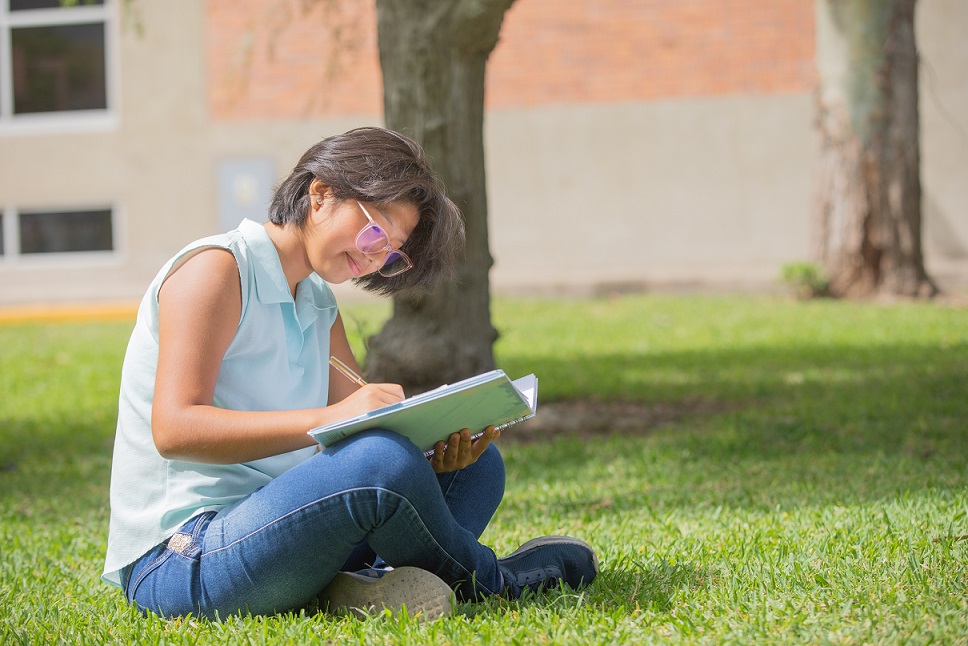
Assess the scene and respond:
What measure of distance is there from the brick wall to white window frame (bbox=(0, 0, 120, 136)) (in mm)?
1495

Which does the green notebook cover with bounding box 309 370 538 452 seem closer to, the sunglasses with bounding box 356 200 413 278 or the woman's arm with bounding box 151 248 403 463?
the woman's arm with bounding box 151 248 403 463

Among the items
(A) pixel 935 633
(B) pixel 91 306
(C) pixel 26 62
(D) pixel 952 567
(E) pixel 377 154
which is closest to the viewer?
(A) pixel 935 633

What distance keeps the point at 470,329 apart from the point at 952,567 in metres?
3.27

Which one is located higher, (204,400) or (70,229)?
(204,400)

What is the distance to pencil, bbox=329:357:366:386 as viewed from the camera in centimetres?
289

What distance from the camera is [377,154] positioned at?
2.59 metres

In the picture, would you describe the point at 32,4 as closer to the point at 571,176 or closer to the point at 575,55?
the point at 575,55

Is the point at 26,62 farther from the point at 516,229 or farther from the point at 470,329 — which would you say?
the point at 470,329

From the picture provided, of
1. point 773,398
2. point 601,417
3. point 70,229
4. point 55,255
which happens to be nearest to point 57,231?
point 70,229

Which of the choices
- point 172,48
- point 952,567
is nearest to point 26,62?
point 172,48

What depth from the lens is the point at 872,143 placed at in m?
10.8

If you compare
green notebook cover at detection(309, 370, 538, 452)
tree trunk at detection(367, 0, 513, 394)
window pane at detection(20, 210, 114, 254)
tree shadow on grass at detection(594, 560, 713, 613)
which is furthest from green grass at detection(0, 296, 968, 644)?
window pane at detection(20, 210, 114, 254)

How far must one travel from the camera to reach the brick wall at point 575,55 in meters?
12.8

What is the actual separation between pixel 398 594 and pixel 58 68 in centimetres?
1367
